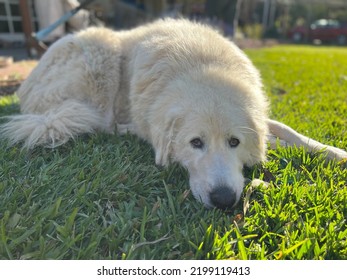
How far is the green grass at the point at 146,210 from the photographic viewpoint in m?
1.62

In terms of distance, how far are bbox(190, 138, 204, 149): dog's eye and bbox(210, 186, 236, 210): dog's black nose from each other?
366 millimetres

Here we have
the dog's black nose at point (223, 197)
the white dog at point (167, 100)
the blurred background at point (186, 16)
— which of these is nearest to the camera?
the dog's black nose at point (223, 197)

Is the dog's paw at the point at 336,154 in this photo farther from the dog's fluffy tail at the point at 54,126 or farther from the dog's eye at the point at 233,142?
the dog's fluffy tail at the point at 54,126

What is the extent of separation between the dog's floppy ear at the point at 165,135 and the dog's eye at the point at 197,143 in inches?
7.2

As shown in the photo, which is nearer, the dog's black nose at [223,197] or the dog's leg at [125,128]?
the dog's black nose at [223,197]

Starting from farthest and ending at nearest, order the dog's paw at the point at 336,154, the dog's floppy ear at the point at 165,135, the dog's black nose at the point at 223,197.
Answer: the dog's paw at the point at 336,154
the dog's floppy ear at the point at 165,135
the dog's black nose at the point at 223,197

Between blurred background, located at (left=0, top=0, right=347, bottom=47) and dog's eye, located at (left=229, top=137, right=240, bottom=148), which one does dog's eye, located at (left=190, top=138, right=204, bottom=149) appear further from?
blurred background, located at (left=0, top=0, right=347, bottom=47)

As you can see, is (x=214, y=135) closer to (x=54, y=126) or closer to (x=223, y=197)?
(x=223, y=197)

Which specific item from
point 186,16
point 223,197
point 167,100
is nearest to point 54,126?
point 167,100

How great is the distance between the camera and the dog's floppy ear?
2346 mm

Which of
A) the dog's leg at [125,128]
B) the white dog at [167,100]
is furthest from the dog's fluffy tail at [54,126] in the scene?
the dog's leg at [125,128]

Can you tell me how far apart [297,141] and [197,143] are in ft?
3.23

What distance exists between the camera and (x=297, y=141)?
276cm
